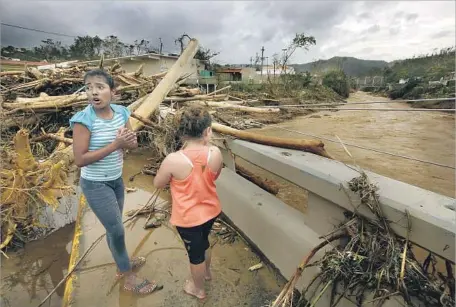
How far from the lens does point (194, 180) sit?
191 centimetres

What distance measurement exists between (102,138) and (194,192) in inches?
28.6

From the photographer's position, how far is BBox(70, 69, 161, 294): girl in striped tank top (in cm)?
187

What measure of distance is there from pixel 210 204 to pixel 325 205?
0.77 metres

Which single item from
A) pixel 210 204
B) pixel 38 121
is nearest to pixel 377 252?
pixel 210 204

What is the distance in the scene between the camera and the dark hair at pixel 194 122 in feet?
6.06

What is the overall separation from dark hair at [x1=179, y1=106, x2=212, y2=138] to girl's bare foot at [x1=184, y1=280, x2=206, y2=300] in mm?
1143

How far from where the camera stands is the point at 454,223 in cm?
124

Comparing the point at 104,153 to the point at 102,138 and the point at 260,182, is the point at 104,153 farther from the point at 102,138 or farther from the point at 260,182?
the point at 260,182

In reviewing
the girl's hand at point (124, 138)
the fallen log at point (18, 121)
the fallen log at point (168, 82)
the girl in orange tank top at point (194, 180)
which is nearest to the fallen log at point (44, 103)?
the fallen log at point (18, 121)

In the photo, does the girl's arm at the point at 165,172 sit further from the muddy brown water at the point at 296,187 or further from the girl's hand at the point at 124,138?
the muddy brown water at the point at 296,187

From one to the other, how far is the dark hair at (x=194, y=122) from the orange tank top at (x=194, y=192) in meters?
0.11

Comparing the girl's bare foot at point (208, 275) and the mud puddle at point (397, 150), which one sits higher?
the girl's bare foot at point (208, 275)

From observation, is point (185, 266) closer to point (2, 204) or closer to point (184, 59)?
point (2, 204)

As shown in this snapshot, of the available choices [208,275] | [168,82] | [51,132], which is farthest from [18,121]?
[208,275]
